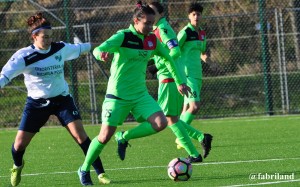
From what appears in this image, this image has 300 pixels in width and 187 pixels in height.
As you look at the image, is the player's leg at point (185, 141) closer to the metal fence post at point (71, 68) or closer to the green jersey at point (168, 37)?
the green jersey at point (168, 37)

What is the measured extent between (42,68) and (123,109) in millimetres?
992

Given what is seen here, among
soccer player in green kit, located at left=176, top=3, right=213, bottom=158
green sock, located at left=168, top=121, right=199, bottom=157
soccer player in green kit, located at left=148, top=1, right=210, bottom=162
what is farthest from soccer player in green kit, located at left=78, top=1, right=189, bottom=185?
soccer player in green kit, located at left=176, top=3, right=213, bottom=158

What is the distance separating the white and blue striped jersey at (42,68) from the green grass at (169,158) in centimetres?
106

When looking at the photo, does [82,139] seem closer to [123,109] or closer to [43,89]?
[123,109]

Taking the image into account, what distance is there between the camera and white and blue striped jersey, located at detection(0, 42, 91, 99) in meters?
8.72

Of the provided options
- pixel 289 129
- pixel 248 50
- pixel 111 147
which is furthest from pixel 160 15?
pixel 248 50

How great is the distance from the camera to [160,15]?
10.8 meters

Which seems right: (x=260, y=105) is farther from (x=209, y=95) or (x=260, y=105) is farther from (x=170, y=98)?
(x=170, y=98)

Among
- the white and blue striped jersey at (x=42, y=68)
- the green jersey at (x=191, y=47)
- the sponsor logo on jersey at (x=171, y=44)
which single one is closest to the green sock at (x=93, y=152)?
the white and blue striped jersey at (x=42, y=68)

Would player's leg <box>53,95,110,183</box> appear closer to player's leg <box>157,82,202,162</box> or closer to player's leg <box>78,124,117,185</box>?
player's leg <box>78,124,117,185</box>

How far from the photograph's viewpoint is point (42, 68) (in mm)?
8820

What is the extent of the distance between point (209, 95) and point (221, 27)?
2.20m

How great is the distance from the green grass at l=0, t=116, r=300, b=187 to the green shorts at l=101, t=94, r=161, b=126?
0.71 metres

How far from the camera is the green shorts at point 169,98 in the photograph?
10881 mm
